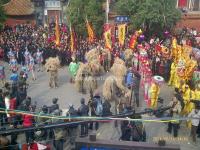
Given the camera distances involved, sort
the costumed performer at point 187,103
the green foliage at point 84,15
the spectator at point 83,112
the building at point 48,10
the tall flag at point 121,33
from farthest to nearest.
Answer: the building at point 48,10, the green foliage at point 84,15, the tall flag at point 121,33, the costumed performer at point 187,103, the spectator at point 83,112

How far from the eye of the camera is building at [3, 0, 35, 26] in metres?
34.0

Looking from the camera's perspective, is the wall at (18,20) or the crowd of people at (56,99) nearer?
the crowd of people at (56,99)

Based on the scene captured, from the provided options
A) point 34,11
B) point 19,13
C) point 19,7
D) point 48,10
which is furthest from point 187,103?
point 19,7

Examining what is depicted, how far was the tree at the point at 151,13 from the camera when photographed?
25.8 meters

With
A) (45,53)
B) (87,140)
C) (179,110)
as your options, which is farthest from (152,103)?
(45,53)

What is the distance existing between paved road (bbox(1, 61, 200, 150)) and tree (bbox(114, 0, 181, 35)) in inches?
254

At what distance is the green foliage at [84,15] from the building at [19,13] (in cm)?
745

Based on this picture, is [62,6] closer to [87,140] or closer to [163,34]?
[163,34]

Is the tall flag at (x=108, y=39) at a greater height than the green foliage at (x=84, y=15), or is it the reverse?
the green foliage at (x=84, y=15)

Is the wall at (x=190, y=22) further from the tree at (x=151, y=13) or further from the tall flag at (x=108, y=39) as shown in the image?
the tall flag at (x=108, y=39)

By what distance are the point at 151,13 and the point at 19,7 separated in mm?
13803

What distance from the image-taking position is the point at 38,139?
11820 mm

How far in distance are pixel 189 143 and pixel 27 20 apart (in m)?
23.7

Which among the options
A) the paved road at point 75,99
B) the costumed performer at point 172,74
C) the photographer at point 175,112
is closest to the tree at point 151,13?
the paved road at point 75,99
